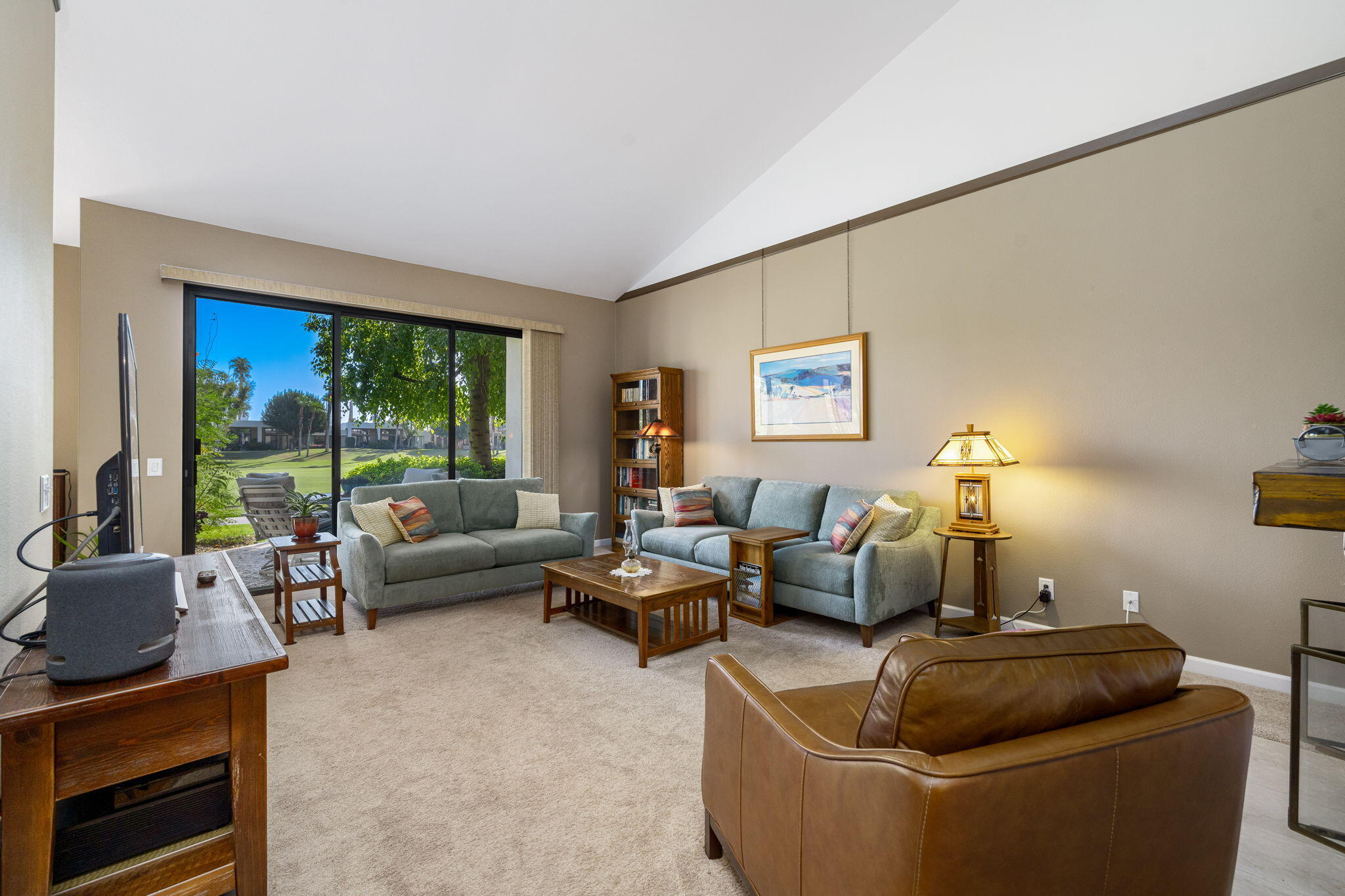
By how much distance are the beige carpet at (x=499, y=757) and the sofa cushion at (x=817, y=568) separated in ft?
1.03

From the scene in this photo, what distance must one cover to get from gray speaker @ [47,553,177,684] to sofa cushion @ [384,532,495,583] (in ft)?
9.39

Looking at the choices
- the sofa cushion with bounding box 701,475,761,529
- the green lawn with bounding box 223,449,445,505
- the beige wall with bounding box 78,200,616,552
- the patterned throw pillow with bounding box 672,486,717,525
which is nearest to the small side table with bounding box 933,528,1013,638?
the sofa cushion with bounding box 701,475,761,529

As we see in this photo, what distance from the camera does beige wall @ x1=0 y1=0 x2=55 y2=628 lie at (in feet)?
4.31

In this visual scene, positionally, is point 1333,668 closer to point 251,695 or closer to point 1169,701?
point 1169,701

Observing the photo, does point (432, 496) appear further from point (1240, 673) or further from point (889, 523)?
point (1240, 673)

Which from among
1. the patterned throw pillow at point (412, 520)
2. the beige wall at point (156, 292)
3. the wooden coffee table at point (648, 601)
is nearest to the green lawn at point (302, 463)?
the beige wall at point (156, 292)

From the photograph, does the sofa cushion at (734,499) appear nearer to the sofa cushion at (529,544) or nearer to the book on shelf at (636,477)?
the book on shelf at (636,477)

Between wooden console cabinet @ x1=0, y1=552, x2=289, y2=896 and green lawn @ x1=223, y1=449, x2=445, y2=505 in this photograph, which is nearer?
wooden console cabinet @ x1=0, y1=552, x2=289, y2=896

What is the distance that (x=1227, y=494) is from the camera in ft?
9.83

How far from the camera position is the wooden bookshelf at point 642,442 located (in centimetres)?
593

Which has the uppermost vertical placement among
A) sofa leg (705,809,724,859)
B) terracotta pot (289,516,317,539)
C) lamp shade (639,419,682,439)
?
lamp shade (639,419,682,439)

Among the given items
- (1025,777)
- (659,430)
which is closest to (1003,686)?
(1025,777)

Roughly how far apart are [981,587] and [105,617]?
3.87 m

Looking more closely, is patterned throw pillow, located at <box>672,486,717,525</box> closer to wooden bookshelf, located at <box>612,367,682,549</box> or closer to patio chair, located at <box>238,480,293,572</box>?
wooden bookshelf, located at <box>612,367,682,549</box>
